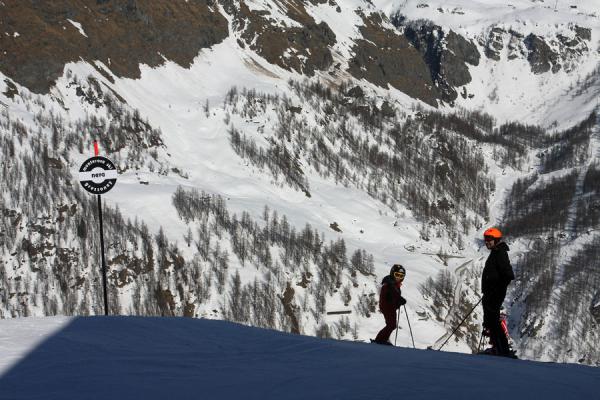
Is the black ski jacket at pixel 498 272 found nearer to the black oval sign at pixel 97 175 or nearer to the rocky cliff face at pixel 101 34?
the black oval sign at pixel 97 175

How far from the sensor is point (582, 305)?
359 feet

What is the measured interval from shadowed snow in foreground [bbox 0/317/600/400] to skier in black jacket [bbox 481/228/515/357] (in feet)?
3.17

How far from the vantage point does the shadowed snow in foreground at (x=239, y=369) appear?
35.2ft

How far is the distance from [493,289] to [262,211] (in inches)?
3722

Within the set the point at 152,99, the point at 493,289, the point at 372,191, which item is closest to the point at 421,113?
the point at 372,191

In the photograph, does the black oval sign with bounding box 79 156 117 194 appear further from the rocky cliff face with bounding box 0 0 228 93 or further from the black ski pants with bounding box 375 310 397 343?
the rocky cliff face with bounding box 0 0 228 93

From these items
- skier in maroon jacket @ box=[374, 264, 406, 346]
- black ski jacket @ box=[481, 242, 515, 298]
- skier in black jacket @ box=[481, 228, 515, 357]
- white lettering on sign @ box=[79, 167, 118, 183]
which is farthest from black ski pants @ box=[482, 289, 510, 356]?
white lettering on sign @ box=[79, 167, 118, 183]

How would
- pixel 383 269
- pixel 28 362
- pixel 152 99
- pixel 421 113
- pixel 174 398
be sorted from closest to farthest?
1. pixel 174 398
2. pixel 28 362
3. pixel 383 269
4. pixel 152 99
5. pixel 421 113

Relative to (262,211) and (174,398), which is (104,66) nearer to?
(262,211)

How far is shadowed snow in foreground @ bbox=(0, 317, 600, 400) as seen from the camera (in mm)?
10734

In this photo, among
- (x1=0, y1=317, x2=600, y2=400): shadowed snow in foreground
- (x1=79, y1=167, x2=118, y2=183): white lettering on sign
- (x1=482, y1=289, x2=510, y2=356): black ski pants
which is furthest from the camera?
(x1=79, y1=167, x2=118, y2=183): white lettering on sign

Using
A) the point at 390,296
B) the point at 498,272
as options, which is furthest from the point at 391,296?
the point at 498,272

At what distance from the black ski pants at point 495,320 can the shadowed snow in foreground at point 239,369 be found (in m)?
0.89

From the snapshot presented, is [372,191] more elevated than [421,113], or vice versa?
[421,113]
